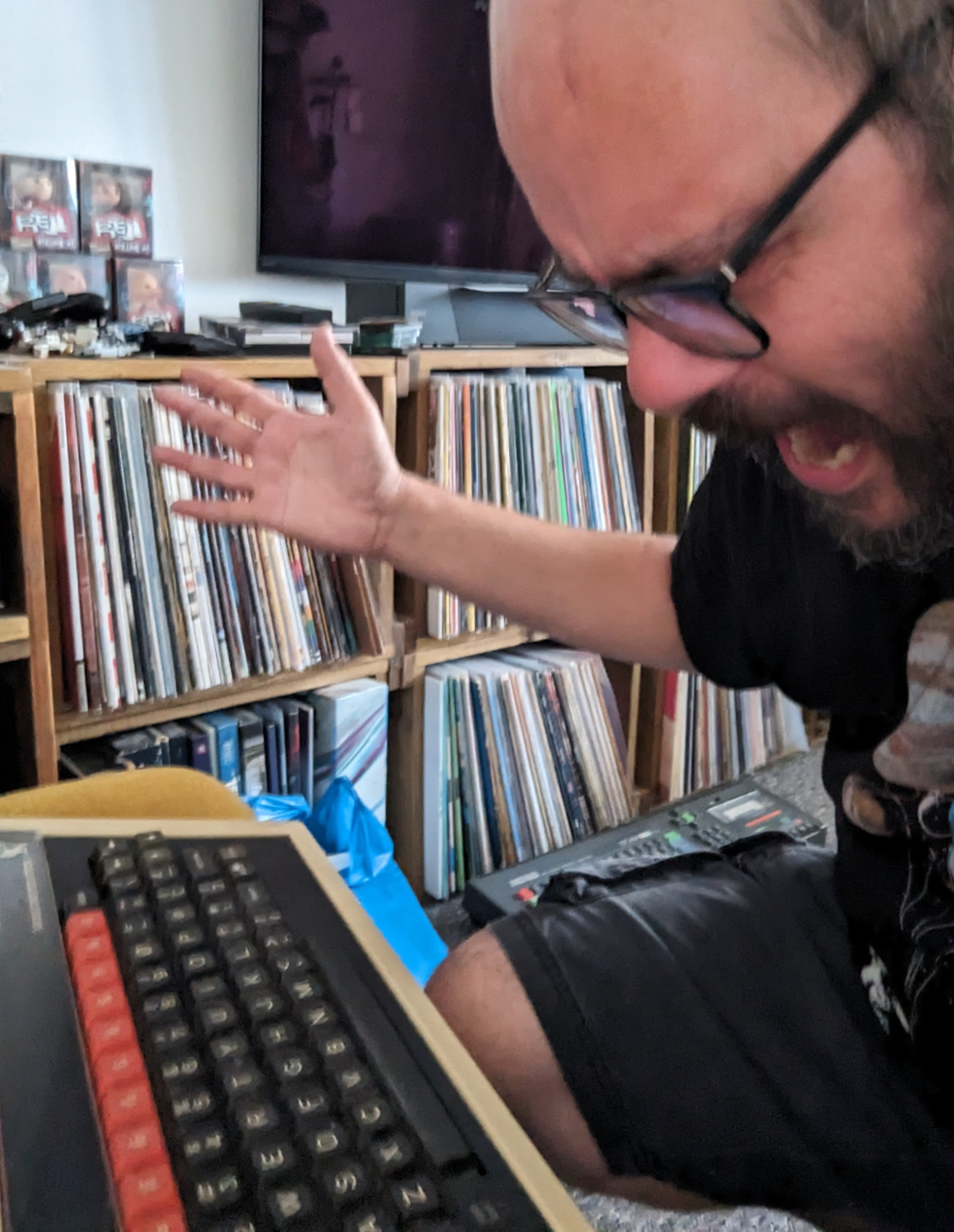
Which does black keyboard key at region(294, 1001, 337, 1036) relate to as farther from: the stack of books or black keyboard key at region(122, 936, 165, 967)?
the stack of books

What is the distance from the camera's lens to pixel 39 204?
125cm

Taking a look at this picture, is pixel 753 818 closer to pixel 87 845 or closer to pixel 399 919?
pixel 399 919

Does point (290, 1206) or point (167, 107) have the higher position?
point (167, 107)

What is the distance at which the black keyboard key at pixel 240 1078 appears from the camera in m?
0.33

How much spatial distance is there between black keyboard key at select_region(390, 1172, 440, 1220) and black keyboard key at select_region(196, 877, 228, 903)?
0.17m

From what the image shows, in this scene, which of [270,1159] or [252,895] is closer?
[270,1159]

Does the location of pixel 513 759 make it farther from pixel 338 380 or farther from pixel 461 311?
pixel 338 380

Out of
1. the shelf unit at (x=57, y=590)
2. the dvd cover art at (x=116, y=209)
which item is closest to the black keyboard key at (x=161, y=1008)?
the shelf unit at (x=57, y=590)

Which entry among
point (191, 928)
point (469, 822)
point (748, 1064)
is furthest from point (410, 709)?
point (191, 928)

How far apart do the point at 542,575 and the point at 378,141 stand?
2.98 feet

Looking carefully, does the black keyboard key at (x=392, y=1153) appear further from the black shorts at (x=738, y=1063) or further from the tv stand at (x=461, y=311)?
the tv stand at (x=461, y=311)

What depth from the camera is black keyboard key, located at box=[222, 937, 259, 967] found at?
1.29ft

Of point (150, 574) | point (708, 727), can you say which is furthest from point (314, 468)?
point (708, 727)

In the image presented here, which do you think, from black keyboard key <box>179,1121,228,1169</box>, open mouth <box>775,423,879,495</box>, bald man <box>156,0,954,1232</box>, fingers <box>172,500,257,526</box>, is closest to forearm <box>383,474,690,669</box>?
bald man <box>156,0,954,1232</box>
